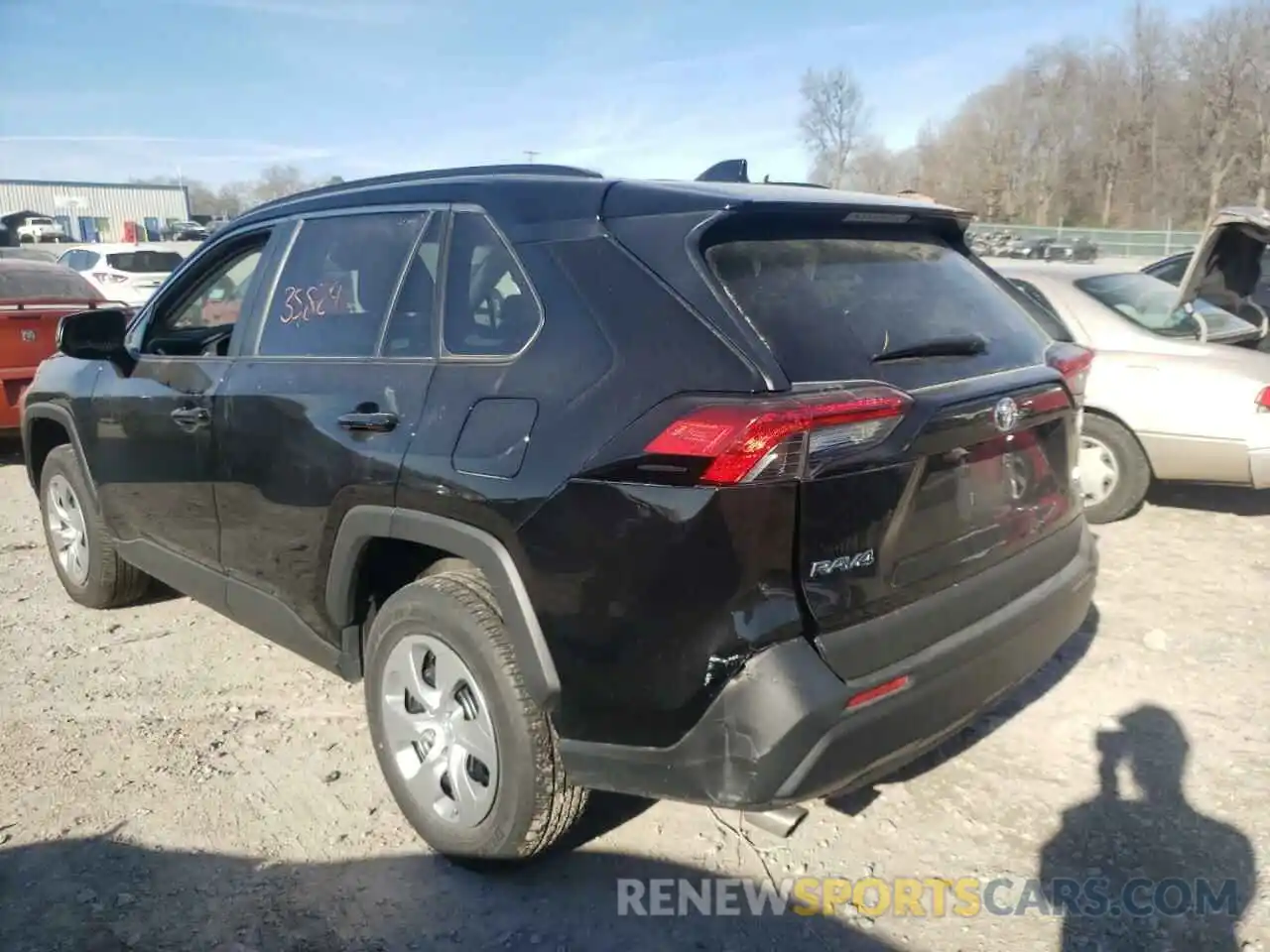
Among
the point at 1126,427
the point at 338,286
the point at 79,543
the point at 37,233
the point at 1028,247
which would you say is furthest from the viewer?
the point at 1028,247

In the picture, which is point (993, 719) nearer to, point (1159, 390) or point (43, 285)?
point (1159, 390)

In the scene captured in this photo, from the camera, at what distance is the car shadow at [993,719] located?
3125 millimetres

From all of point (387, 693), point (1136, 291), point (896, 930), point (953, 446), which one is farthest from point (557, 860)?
point (1136, 291)

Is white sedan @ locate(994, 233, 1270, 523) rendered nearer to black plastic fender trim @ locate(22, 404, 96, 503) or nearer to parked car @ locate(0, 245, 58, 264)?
black plastic fender trim @ locate(22, 404, 96, 503)

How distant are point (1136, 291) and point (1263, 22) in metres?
59.2

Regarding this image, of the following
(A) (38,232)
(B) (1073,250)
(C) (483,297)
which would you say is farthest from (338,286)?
(A) (38,232)

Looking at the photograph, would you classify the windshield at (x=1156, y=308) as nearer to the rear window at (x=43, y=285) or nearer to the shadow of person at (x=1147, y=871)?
the shadow of person at (x=1147, y=871)

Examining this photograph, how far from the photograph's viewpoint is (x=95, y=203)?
190ft

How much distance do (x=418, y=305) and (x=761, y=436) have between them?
129 centimetres

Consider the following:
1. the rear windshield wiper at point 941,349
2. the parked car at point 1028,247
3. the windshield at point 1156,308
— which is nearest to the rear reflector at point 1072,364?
the rear windshield wiper at point 941,349

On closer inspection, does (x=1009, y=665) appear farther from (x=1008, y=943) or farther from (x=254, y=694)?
(x=254, y=694)

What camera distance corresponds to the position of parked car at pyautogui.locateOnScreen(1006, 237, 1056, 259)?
37500mm

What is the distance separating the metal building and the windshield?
52417 millimetres

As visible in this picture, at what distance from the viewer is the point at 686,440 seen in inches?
85.4
